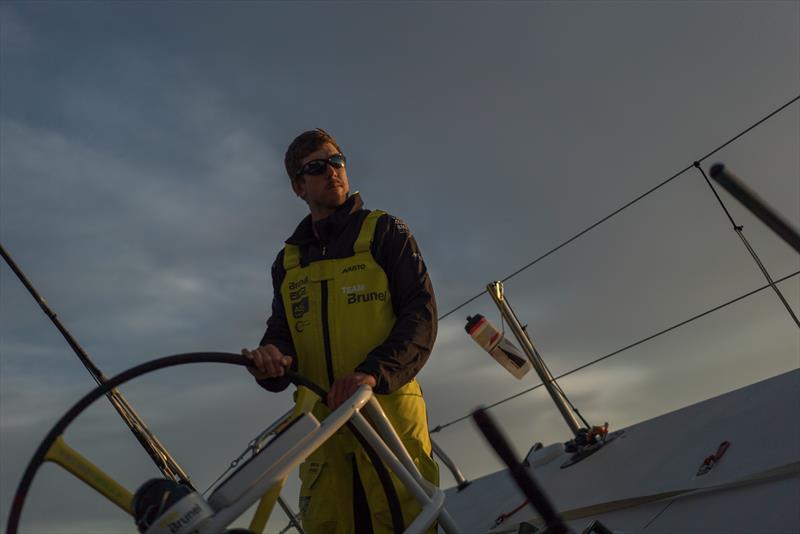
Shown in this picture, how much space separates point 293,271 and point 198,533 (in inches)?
44.2

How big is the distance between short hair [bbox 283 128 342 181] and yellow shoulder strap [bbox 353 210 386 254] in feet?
0.98

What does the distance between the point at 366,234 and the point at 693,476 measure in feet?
4.15

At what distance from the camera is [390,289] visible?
2.40 metres

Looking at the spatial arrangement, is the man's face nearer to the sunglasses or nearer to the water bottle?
the sunglasses

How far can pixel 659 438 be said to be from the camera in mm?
2967

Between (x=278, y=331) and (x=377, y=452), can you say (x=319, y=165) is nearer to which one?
(x=278, y=331)

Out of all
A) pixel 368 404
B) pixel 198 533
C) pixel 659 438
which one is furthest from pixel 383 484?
pixel 659 438

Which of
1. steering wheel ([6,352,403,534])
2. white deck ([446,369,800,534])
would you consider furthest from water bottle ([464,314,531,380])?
steering wheel ([6,352,403,534])

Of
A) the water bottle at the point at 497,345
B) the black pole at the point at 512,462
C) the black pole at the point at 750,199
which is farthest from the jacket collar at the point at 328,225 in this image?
the black pole at the point at 750,199

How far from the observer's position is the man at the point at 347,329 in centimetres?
216

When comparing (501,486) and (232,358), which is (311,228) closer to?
(232,358)

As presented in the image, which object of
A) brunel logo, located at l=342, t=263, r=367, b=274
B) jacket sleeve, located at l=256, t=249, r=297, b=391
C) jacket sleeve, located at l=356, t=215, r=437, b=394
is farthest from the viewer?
brunel logo, located at l=342, t=263, r=367, b=274

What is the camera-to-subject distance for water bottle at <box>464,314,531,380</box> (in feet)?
11.6

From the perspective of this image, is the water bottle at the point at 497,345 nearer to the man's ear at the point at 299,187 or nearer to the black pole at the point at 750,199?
the man's ear at the point at 299,187
